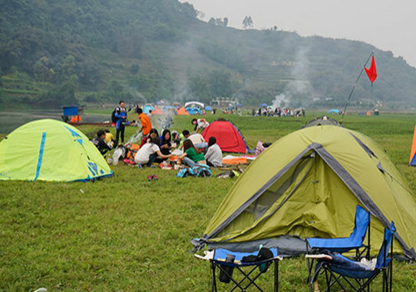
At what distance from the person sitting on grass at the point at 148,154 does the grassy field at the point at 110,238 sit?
6.61 ft

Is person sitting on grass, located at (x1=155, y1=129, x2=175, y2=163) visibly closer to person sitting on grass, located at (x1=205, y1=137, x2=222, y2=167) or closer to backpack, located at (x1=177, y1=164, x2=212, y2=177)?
person sitting on grass, located at (x1=205, y1=137, x2=222, y2=167)

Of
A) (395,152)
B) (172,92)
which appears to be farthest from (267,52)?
(395,152)

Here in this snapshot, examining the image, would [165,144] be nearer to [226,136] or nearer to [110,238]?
[226,136]

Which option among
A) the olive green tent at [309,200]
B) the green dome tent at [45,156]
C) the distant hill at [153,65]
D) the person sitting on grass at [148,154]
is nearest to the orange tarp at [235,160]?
the person sitting on grass at [148,154]

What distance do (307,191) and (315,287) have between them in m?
1.64

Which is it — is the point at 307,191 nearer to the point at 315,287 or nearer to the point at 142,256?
the point at 315,287

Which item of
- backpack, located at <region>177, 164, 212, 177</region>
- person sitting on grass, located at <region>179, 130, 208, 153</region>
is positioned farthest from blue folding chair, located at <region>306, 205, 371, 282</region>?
person sitting on grass, located at <region>179, 130, 208, 153</region>

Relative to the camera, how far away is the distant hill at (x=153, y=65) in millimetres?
90125

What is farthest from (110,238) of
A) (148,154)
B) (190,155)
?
(148,154)

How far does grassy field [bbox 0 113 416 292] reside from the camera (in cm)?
531

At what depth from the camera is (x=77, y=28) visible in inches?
5364

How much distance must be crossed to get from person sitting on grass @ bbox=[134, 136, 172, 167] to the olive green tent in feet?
20.2

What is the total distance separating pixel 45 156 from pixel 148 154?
3.03 meters

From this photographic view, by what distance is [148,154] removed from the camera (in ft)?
41.0
